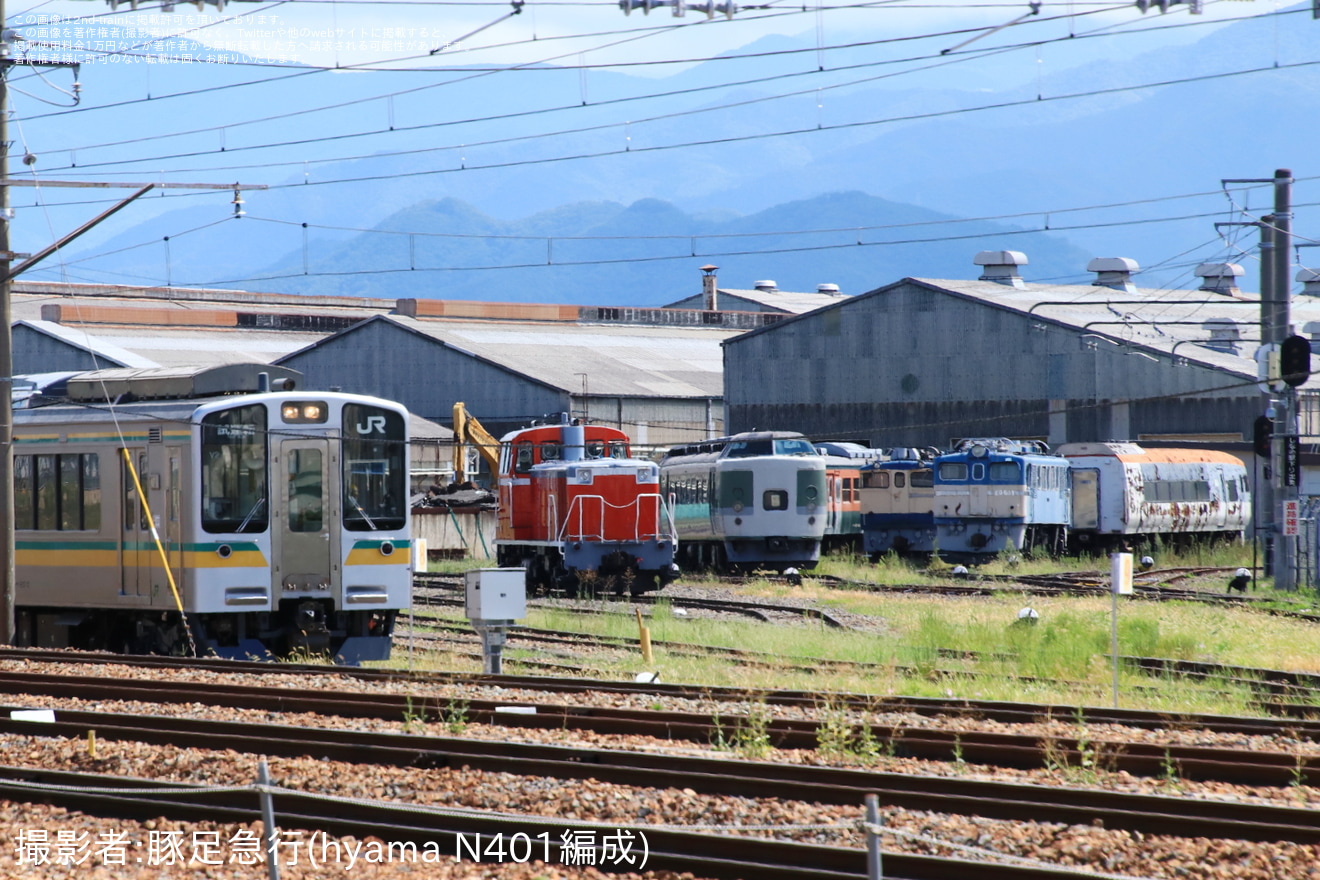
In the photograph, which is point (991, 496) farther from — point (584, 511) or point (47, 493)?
point (47, 493)

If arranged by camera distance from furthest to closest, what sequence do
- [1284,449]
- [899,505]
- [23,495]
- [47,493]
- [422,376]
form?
[422,376]
[899,505]
[1284,449]
[23,495]
[47,493]

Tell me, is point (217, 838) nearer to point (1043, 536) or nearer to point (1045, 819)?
point (1045, 819)

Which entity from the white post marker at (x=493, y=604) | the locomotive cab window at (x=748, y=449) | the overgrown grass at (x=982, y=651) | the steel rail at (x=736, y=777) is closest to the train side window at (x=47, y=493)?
the overgrown grass at (x=982, y=651)

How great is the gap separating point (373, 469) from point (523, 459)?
11.3 metres

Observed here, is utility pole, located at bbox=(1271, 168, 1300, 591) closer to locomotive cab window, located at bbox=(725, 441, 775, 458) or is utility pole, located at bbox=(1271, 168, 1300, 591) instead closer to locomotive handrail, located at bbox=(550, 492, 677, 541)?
locomotive cab window, located at bbox=(725, 441, 775, 458)

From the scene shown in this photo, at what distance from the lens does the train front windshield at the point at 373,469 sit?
1667 cm

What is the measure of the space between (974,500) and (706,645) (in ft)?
52.4

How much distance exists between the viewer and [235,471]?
52.6ft

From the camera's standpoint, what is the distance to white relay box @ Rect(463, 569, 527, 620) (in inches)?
586

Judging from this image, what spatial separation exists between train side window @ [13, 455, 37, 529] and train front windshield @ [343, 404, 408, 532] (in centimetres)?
425

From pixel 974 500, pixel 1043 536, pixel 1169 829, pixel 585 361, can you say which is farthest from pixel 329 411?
pixel 585 361

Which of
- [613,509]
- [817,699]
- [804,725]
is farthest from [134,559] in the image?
[613,509]

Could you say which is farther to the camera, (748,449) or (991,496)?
(991,496)

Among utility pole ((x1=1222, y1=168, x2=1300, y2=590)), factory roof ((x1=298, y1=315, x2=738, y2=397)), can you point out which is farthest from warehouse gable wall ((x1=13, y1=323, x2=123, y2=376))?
utility pole ((x1=1222, y1=168, x2=1300, y2=590))
